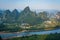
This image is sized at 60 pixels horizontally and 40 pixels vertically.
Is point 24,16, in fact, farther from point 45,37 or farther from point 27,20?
point 45,37

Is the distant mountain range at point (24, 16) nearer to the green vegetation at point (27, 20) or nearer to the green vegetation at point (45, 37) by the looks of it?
the green vegetation at point (27, 20)

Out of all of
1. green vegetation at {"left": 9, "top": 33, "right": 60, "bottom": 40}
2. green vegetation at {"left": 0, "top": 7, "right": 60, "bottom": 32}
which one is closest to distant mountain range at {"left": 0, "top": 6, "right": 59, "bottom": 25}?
green vegetation at {"left": 0, "top": 7, "right": 60, "bottom": 32}

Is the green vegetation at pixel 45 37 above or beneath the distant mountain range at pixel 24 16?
beneath

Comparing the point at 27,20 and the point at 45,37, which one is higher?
the point at 27,20

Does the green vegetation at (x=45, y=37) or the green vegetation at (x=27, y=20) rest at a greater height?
the green vegetation at (x=27, y=20)

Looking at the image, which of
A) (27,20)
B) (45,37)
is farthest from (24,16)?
(45,37)

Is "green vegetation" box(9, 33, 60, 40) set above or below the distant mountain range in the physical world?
below

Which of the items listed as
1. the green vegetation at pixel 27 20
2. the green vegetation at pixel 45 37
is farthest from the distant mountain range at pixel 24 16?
the green vegetation at pixel 45 37

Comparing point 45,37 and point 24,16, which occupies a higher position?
point 24,16

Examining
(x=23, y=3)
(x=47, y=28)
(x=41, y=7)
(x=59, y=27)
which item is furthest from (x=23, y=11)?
(x=59, y=27)

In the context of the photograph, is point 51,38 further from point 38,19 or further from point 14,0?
point 14,0

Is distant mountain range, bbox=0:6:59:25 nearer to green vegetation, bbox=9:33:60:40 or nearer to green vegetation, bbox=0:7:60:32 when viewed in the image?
green vegetation, bbox=0:7:60:32
